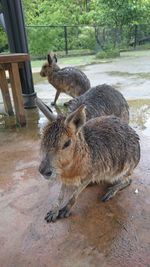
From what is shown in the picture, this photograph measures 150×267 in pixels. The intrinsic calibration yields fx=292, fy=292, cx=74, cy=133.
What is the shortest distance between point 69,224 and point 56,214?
5.5 inches

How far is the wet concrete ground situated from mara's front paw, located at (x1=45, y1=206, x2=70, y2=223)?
0.04 m

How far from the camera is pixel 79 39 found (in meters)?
13.3

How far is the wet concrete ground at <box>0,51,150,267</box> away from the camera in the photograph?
1.97 m

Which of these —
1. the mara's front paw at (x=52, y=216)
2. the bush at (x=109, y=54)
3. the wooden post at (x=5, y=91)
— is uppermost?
the wooden post at (x=5, y=91)

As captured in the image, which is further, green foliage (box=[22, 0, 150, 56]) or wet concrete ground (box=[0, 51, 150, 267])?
green foliage (box=[22, 0, 150, 56])

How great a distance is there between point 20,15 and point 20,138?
2136mm

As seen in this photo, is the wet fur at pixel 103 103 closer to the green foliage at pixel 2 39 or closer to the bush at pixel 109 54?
the bush at pixel 109 54

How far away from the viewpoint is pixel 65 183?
229 centimetres

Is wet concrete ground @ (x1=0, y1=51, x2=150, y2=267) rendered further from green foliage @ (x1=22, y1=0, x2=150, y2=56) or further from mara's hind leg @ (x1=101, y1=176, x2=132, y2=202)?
green foliage @ (x1=22, y1=0, x2=150, y2=56)

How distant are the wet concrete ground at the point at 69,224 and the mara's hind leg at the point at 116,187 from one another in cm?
4

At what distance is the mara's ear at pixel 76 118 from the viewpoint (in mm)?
1954

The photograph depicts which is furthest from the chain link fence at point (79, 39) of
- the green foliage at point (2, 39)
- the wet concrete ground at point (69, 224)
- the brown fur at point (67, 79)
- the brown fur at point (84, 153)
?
the brown fur at point (84, 153)

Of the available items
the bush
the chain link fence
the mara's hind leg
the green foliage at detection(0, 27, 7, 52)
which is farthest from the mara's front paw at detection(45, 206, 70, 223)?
the green foliage at detection(0, 27, 7, 52)

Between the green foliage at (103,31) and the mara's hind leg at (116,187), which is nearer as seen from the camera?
the mara's hind leg at (116,187)
